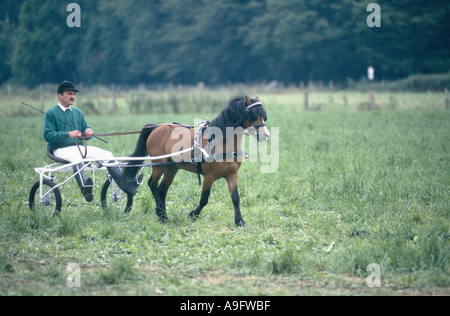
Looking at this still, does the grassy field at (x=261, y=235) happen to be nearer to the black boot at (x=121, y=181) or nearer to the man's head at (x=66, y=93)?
the black boot at (x=121, y=181)

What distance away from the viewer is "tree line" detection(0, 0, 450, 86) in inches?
1821

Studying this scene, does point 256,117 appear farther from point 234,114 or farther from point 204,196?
point 204,196

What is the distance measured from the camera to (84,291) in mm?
4027

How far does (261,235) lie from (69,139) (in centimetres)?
329

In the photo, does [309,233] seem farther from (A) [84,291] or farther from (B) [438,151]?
(B) [438,151]

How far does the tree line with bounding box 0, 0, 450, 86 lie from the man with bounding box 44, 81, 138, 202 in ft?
126

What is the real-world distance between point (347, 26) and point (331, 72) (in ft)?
18.8

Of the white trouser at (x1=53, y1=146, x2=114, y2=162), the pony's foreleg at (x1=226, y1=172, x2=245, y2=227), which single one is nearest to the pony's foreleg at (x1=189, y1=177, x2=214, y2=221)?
the pony's foreleg at (x1=226, y1=172, x2=245, y2=227)

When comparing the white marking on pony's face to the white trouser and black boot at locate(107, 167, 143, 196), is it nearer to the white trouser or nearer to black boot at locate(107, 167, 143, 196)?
black boot at locate(107, 167, 143, 196)

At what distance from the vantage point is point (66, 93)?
6.41m

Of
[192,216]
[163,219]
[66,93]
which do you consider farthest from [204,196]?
[66,93]

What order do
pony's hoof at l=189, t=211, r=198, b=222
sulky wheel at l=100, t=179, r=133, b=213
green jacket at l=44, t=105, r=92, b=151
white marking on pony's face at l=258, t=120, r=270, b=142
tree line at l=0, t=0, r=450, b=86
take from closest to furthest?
white marking on pony's face at l=258, t=120, r=270, b=142
green jacket at l=44, t=105, r=92, b=151
pony's hoof at l=189, t=211, r=198, b=222
sulky wheel at l=100, t=179, r=133, b=213
tree line at l=0, t=0, r=450, b=86

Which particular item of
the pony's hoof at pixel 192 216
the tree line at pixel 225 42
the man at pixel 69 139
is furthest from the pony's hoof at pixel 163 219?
the tree line at pixel 225 42
